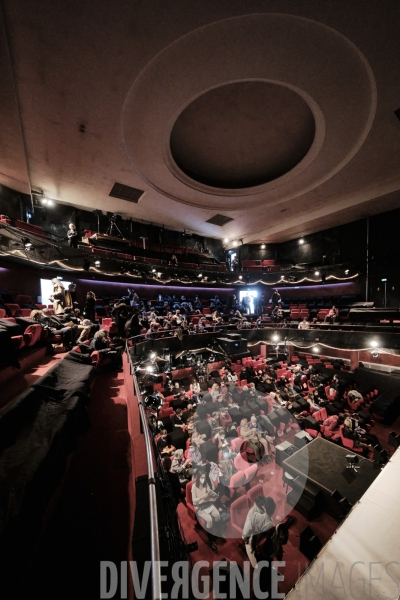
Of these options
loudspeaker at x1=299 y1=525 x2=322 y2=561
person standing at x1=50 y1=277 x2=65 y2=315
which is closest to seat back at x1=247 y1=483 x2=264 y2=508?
loudspeaker at x1=299 y1=525 x2=322 y2=561

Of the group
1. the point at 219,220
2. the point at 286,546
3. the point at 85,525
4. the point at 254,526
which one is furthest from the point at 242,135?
the point at 286,546

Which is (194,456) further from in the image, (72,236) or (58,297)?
(72,236)

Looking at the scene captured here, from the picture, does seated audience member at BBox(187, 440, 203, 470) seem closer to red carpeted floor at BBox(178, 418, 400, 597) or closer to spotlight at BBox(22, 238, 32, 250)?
red carpeted floor at BBox(178, 418, 400, 597)

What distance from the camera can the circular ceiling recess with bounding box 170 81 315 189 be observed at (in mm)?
6629

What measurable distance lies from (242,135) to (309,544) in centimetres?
1137

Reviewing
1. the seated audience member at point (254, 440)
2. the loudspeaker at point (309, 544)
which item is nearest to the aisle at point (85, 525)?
the loudspeaker at point (309, 544)

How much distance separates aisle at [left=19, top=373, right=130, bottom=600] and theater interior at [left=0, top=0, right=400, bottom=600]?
2 cm

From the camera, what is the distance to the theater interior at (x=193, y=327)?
2064mm

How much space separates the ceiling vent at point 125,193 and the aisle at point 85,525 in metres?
10.2

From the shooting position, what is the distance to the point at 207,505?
4.13 metres

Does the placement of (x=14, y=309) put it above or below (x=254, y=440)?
above

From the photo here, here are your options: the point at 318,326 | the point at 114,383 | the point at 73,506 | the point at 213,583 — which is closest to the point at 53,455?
the point at 73,506

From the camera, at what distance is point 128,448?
127 inches

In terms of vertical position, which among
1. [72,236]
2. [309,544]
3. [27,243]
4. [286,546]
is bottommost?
[286,546]
